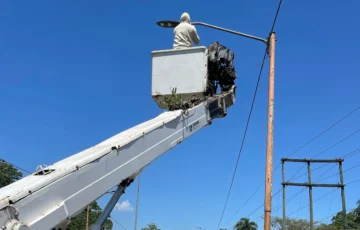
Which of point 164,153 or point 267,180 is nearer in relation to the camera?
point 164,153

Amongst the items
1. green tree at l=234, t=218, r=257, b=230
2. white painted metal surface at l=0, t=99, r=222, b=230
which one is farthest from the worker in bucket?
green tree at l=234, t=218, r=257, b=230

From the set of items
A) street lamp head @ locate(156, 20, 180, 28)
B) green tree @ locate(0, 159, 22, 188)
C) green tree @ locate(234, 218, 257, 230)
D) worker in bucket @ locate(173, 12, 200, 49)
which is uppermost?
street lamp head @ locate(156, 20, 180, 28)

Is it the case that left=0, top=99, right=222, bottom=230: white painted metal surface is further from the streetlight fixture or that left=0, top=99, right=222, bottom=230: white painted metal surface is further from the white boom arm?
the streetlight fixture

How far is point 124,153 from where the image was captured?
4555 millimetres

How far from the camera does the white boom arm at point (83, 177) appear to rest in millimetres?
3236

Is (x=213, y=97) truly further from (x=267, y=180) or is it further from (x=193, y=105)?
(x=267, y=180)

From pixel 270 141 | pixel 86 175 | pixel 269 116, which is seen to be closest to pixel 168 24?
pixel 269 116

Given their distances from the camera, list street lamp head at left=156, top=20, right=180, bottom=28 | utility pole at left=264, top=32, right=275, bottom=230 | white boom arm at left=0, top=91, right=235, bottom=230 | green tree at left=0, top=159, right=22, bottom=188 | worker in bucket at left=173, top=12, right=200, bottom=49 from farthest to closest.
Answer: green tree at left=0, top=159, right=22, bottom=188
street lamp head at left=156, top=20, right=180, bottom=28
utility pole at left=264, top=32, right=275, bottom=230
worker in bucket at left=173, top=12, right=200, bottom=49
white boom arm at left=0, top=91, right=235, bottom=230

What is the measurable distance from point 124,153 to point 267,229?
4375mm

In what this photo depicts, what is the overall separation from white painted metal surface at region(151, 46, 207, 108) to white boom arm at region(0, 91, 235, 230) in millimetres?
890

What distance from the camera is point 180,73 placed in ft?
22.9

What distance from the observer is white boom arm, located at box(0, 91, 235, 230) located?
10.6 ft

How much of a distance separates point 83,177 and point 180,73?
11.5ft

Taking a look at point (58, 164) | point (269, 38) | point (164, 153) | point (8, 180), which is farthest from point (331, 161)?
point (58, 164)
